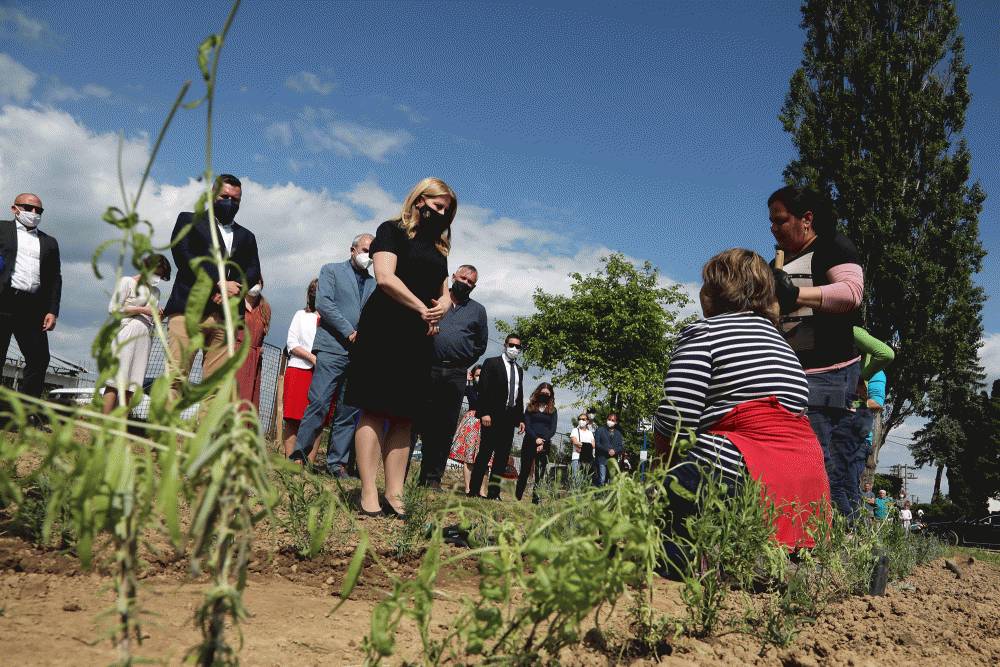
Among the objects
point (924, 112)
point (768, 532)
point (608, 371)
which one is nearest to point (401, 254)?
point (768, 532)

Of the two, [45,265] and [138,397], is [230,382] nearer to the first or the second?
[138,397]

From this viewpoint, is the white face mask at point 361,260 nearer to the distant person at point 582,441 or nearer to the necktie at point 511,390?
the necktie at point 511,390

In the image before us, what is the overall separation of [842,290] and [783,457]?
1.34 m

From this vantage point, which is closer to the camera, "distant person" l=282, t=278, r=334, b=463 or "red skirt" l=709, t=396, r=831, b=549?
"red skirt" l=709, t=396, r=831, b=549

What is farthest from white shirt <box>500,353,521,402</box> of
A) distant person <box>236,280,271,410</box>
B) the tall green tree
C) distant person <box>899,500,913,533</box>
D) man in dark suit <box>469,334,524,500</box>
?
the tall green tree

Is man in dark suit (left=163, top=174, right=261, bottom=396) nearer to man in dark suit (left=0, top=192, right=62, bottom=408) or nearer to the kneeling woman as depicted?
man in dark suit (left=0, top=192, right=62, bottom=408)

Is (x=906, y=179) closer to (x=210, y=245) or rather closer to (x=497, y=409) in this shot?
(x=497, y=409)

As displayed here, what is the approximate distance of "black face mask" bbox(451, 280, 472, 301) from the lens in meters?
6.51

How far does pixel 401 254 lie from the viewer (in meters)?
3.85

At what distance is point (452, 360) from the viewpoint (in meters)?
6.29

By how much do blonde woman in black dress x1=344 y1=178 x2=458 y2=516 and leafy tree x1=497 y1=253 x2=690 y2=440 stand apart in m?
33.0

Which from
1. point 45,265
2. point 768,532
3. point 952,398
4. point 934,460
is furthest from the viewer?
point 934,460

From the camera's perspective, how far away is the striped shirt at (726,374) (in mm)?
2961

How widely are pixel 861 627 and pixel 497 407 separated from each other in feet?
17.8
